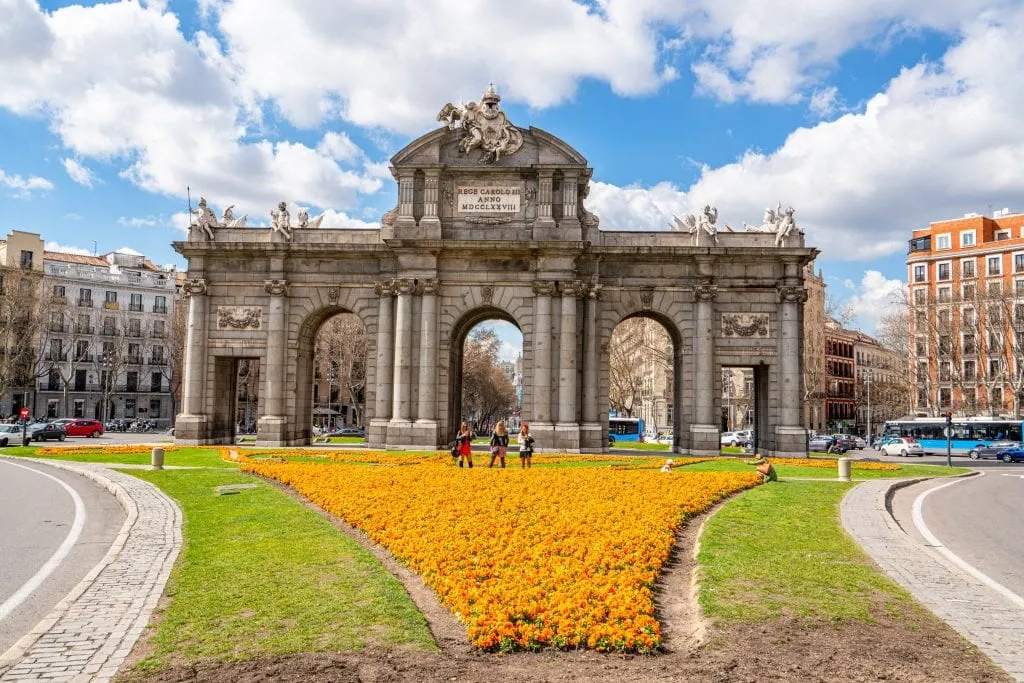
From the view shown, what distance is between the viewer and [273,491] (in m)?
22.0

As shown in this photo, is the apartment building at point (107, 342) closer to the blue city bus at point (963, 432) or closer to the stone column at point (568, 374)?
the stone column at point (568, 374)

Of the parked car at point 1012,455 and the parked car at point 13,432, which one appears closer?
the parked car at point 13,432

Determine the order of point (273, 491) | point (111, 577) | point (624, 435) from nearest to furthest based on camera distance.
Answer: point (111, 577) → point (273, 491) → point (624, 435)

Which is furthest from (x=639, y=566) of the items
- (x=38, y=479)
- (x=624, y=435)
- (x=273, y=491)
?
(x=624, y=435)

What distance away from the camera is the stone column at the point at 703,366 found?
4150 cm

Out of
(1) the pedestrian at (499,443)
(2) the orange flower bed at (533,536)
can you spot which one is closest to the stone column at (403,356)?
(1) the pedestrian at (499,443)

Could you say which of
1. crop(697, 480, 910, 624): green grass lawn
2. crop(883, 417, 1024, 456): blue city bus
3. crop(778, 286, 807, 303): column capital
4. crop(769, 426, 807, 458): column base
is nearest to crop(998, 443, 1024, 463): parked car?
crop(883, 417, 1024, 456): blue city bus

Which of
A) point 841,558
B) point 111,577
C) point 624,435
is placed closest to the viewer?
point 111,577

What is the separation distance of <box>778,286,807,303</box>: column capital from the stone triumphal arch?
75 mm

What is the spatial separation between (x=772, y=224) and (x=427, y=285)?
19039mm

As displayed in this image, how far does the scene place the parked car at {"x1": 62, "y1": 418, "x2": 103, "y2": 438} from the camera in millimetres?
62188

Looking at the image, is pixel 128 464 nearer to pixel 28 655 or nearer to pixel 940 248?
pixel 28 655

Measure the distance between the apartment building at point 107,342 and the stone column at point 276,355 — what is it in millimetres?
50696

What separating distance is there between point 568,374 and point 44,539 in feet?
90.5
